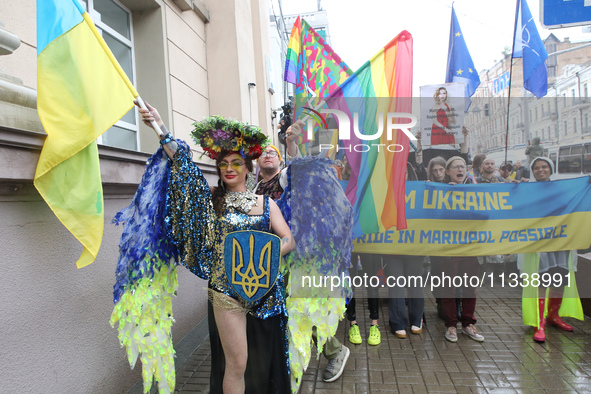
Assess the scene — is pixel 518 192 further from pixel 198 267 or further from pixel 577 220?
pixel 198 267

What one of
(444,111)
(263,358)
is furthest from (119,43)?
(263,358)

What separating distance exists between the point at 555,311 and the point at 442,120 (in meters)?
2.41

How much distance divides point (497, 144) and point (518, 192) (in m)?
2.09

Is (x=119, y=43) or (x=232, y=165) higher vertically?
(x=119, y=43)

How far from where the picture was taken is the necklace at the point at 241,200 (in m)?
2.41

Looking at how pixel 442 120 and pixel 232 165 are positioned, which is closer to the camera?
pixel 232 165

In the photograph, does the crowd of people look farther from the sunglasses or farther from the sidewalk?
the sidewalk

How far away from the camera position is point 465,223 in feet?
13.1

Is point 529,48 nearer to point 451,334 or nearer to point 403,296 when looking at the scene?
point 403,296

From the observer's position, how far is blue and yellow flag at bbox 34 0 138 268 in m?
2.08

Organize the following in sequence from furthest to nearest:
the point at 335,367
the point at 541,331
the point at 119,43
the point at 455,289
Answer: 1. the point at 119,43
2. the point at 455,289
3. the point at 541,331
4. the point at 335,367

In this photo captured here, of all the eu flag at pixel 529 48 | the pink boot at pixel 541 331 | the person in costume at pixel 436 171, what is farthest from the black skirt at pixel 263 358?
the eu flag at pixel 529 48

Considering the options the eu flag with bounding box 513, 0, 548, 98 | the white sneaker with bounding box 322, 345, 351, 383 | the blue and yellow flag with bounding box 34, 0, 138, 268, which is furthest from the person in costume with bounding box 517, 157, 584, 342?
the blue and yellow flag with bounding box 34, 0, 138, 268

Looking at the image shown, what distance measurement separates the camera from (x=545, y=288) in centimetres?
408
